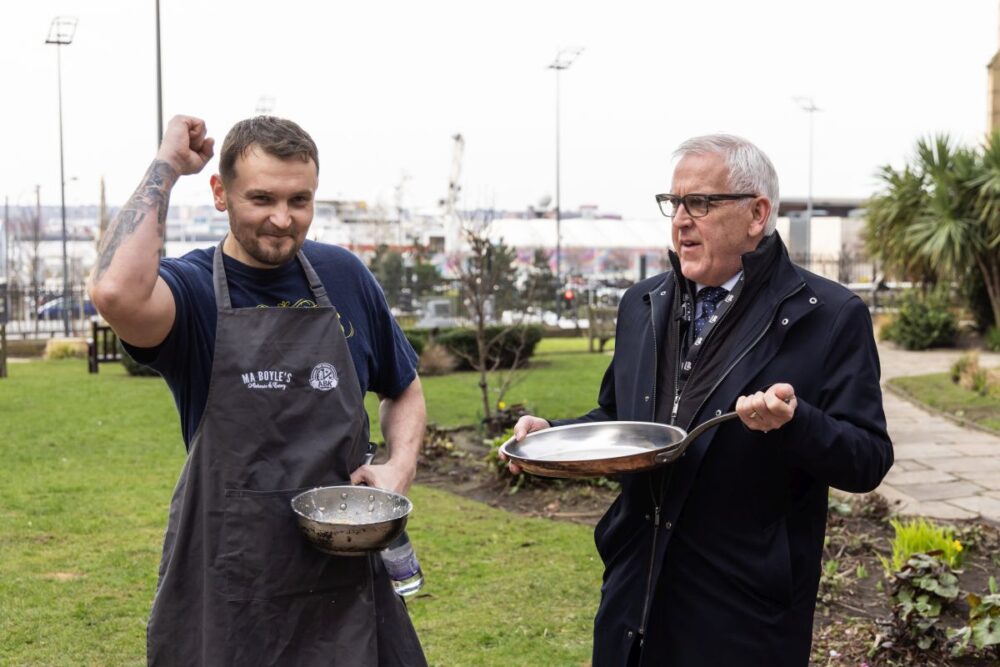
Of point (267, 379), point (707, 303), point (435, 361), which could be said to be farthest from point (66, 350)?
point (707, 303)

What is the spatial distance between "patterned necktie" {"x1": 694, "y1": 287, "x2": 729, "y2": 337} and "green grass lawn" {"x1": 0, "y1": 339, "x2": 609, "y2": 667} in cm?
227

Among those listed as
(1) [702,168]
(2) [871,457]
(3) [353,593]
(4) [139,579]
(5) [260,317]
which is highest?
(1) [702,168]

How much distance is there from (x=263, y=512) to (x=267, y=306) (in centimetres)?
46

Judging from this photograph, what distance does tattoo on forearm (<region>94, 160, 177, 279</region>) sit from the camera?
85.4 inches

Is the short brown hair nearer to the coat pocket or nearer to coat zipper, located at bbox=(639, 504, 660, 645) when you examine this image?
the coat pocket

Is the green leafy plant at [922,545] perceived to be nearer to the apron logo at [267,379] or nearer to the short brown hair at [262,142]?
the apron logo at [267,379]

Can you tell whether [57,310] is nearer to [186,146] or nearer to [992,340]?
[992,340]

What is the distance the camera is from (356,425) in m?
2.39

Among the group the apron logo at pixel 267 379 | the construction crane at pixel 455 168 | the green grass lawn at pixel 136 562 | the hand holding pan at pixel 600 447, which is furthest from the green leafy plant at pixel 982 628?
the construction crane at pixel 455 168

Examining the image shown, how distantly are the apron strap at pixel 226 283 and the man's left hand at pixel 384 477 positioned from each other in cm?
39

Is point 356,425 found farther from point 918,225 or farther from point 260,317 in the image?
point 918,225

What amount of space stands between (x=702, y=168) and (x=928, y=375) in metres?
13.2

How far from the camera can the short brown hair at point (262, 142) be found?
231 cm

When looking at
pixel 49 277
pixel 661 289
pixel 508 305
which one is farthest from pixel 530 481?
pixel 49 277
